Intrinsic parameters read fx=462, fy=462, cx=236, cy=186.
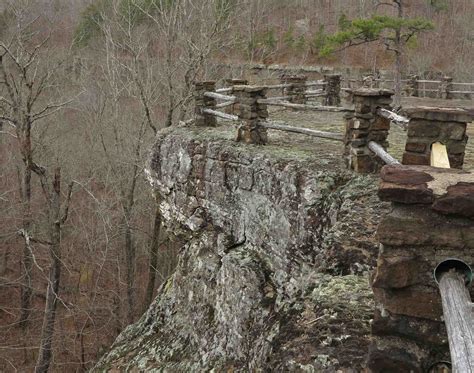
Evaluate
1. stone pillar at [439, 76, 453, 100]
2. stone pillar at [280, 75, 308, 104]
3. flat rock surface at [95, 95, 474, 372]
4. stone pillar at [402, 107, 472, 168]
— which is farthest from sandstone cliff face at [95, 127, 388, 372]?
stone pillar at [439, 76, 453, 100]

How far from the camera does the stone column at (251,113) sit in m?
7.16

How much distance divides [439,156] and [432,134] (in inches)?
20.2

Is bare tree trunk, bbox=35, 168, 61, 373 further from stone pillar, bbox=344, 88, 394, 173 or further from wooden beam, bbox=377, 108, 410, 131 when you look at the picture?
wooden beam, bbox=377, 108, 410, 131

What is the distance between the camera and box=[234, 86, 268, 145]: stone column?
7.16 m

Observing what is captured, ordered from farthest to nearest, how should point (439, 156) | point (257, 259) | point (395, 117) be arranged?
point (257, 259) < point (395, 117) < point (439, 156)

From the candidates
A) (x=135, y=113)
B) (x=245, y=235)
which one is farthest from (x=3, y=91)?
(x=245, y=235)

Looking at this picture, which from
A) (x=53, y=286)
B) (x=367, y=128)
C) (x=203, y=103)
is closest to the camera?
(x=367, y=128)

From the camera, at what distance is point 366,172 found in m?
5.46

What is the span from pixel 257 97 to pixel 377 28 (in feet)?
26.2

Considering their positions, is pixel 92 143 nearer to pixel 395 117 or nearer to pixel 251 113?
pixel 251 113

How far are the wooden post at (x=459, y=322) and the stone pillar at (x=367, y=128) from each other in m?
3.49

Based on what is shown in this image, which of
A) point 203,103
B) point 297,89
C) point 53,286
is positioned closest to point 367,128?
point 203,103

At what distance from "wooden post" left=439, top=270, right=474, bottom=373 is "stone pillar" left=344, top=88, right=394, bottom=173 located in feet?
11.4

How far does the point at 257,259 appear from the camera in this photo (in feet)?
22.8
